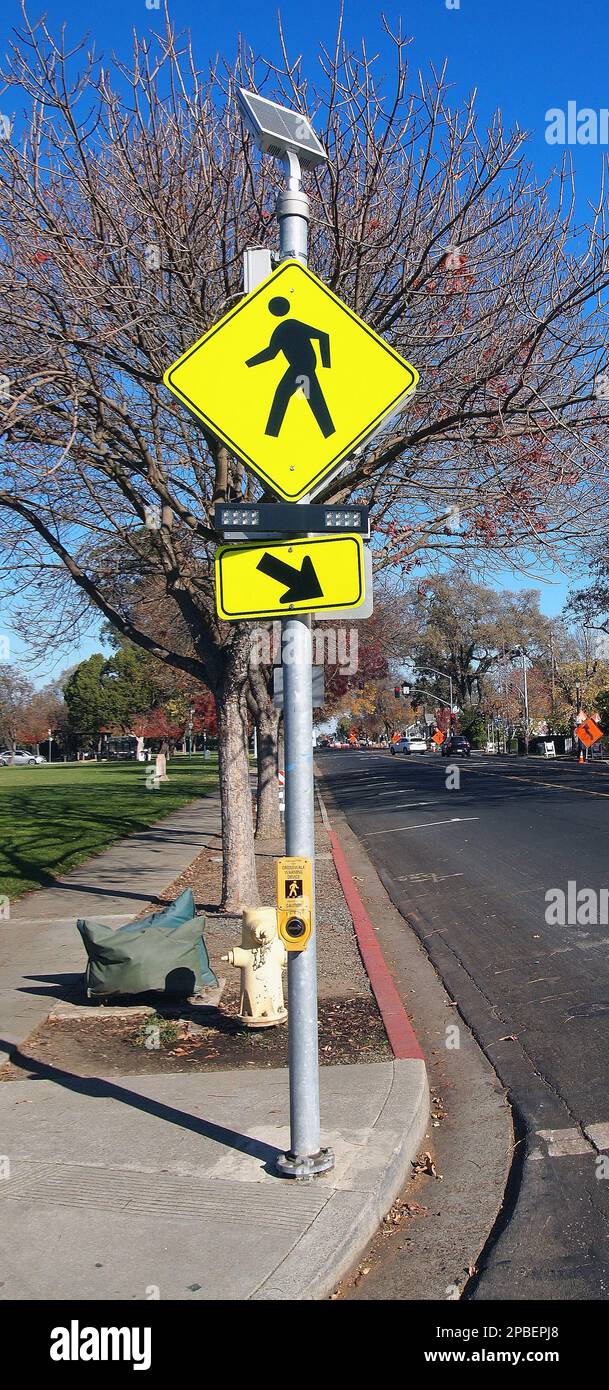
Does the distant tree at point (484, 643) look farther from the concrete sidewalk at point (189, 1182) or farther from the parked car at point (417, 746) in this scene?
the concrete sidewalk at point (189, 1182)

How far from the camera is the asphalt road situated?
4.08 m

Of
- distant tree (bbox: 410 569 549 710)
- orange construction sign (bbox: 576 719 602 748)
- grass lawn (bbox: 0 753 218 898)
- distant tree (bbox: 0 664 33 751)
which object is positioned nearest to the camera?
grass lawn (bbox: 0 753 218 898)

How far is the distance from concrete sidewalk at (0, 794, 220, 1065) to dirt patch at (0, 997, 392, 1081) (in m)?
0.22

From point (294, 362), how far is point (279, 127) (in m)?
1.06

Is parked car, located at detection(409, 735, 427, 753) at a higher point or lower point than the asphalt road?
higher

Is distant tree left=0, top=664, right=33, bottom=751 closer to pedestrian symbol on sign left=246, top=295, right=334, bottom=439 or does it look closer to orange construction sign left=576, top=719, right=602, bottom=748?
orange construction sign left=576, top=719, right=602, bottom=748

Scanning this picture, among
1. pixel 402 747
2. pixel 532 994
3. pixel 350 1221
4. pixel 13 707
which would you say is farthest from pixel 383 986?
pixel 13 707

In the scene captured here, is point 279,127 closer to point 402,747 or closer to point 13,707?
point 402,747

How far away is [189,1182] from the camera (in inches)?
177

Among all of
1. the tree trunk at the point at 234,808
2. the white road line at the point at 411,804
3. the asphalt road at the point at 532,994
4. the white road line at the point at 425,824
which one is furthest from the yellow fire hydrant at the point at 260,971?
the white road line at the point at 411,804

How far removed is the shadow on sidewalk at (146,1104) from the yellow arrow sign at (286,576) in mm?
2320

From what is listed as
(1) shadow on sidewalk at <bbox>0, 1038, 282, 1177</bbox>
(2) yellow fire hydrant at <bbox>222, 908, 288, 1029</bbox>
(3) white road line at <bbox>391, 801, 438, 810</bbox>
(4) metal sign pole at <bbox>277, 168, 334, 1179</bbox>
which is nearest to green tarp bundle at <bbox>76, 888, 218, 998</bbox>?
(2) yellow fire hydrant at <bbox>222, 908, 288, 1029</bbox>

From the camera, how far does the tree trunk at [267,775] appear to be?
70.9 ft

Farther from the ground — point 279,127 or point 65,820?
point 279,127
